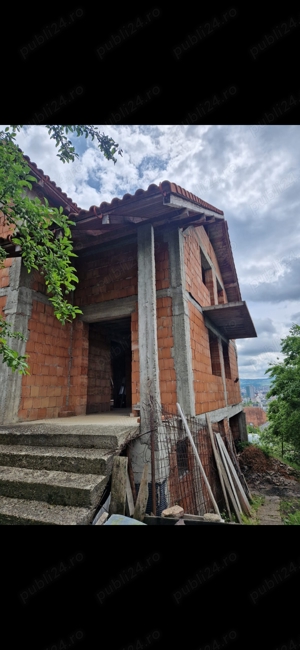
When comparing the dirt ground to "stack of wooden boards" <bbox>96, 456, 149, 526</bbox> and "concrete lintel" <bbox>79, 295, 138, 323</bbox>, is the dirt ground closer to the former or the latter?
"concrete lintel" <bbox>79, 295, 138, 323</bbox>

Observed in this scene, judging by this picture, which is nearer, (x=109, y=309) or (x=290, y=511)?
(x=109, y=309)

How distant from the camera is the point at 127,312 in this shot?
558 centimetres

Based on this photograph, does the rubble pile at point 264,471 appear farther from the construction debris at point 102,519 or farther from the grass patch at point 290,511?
the construction debris at point 102,519

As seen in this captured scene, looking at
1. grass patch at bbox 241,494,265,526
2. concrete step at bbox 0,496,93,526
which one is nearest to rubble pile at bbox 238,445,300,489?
grass patch at bbox 241,494,265,526

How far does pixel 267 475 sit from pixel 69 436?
866 cm

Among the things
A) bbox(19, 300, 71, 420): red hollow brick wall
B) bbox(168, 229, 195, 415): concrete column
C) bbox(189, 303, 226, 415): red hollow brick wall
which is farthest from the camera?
bbox(189, 303, 226, 415): red hollow brick wall

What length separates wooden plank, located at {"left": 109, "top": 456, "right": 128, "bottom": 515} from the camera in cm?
259

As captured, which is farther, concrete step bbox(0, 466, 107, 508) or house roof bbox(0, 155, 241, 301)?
house roof bbox(0, 155, 241, 301)

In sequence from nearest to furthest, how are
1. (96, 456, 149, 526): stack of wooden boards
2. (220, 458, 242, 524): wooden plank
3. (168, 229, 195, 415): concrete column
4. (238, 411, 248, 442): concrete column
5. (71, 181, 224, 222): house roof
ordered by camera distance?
(96, 456, 149, 526): stack of wooden boards, (71, 181, 224, 222): house roof, (168, 229, 195, 415): concrete column, (220, 458, 242, 524): wooden plank, (238, 411, 248, 442): concrete column

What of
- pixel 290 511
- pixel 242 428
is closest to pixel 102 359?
pixel 290 511

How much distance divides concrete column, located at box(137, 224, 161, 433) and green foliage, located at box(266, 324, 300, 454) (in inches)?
334

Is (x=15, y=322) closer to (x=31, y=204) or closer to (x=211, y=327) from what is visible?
(x=31, y=204)
